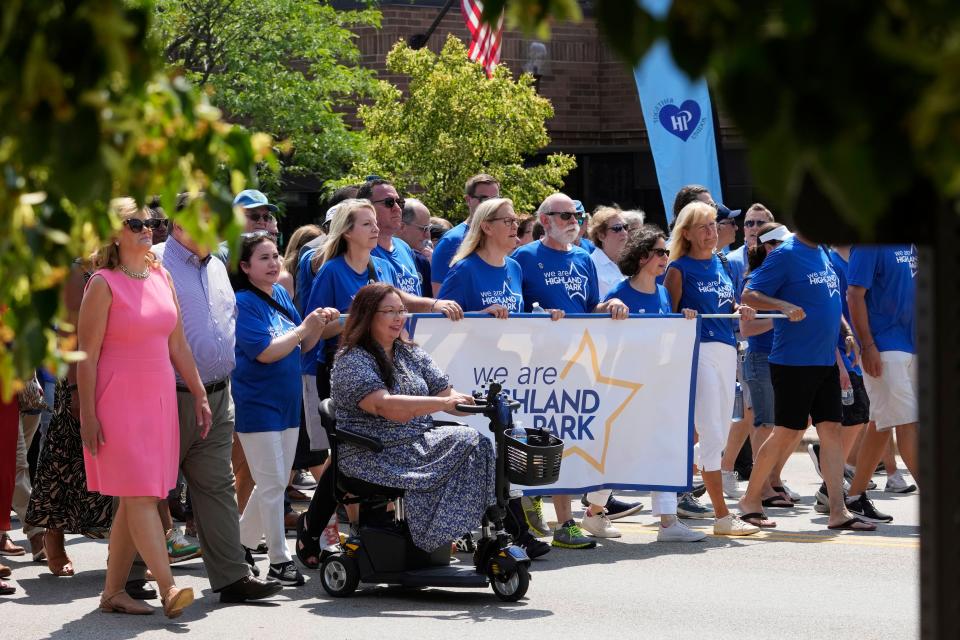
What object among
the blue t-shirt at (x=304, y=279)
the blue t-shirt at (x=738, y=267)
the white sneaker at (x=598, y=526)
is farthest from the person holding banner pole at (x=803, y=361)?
the blue t-shirt at (x=304, y=279)

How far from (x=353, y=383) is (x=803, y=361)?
11.6 feet

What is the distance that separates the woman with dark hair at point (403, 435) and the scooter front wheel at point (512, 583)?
0.32 meters

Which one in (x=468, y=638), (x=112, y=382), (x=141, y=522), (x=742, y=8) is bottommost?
(x=468, y=638)

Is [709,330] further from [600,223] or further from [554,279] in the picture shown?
[600,223]

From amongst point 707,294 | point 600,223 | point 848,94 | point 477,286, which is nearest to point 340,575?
point 477,286

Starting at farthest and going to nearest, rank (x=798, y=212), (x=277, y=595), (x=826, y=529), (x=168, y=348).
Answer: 1. (x=826, y=529)
2. (x=277, y=595)
3. (x=168, y=348)
4. (x=798, y=212)

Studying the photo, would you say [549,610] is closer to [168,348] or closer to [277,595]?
[277,595]

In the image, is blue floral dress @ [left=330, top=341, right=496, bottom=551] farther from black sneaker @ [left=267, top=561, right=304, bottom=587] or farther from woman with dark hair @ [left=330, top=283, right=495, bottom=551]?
black sneaker @ [left=267, top=561, right=304, bottom=587]

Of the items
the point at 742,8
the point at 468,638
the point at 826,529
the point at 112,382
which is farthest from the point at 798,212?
the point at 826,529

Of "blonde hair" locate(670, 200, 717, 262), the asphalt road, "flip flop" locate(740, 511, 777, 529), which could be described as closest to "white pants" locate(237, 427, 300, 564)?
the asphalt road

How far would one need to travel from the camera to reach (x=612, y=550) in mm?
9117

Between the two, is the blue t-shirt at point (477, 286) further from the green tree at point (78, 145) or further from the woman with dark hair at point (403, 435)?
the green tree at point (78, 145)

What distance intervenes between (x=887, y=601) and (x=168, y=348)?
3918mm

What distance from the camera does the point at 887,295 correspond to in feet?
32.4
